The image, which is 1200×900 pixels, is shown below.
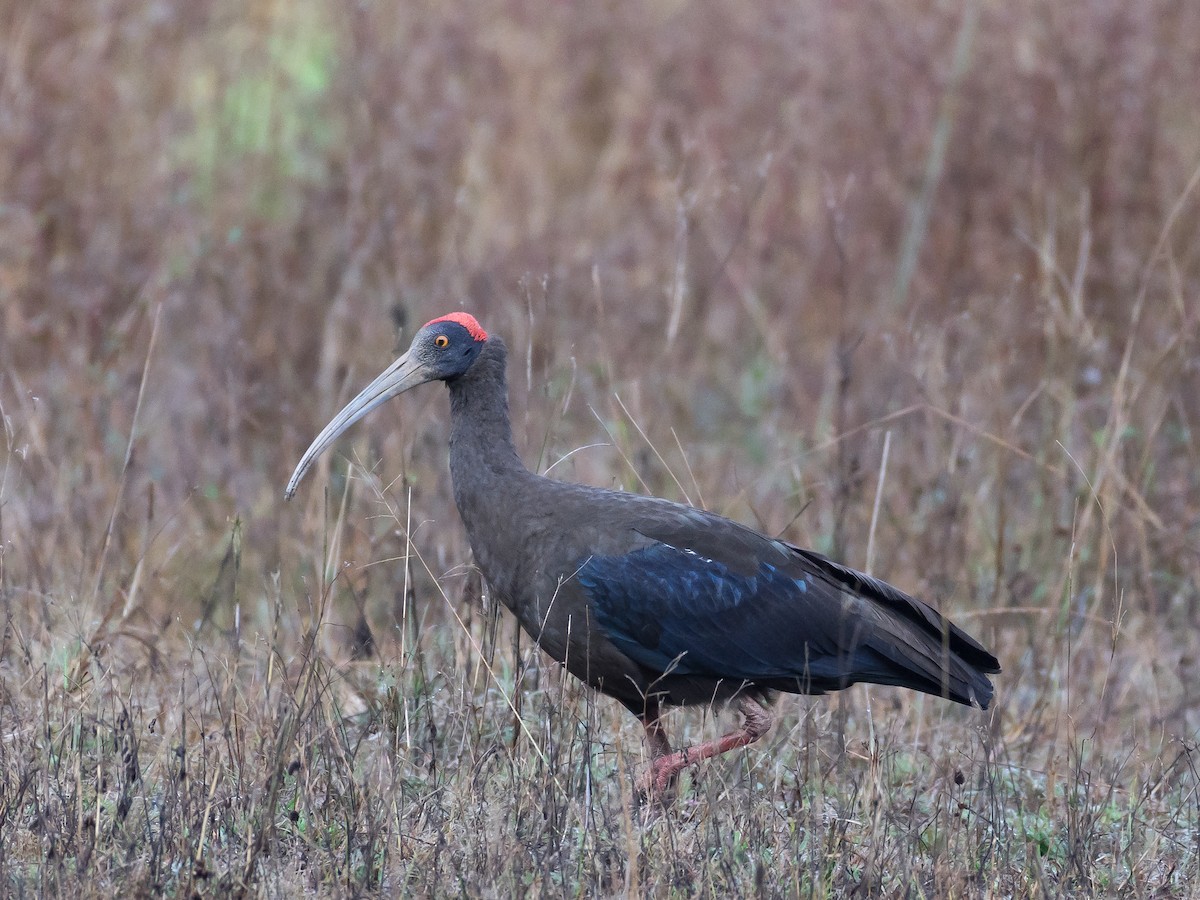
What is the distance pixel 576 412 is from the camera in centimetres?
830

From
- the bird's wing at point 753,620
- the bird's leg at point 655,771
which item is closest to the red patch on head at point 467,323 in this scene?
the bird's wing at point 753,620

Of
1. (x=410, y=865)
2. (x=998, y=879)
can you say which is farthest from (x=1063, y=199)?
(x=410, y=865)

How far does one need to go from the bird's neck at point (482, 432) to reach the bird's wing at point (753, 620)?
453 mm

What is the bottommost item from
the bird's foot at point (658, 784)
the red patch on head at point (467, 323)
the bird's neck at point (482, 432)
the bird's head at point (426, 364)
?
the bird's foot at point (658, 784)

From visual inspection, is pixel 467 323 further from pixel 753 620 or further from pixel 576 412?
pixel 576 412

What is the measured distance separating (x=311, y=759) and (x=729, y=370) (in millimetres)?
5528

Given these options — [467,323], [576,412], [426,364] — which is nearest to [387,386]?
[426,364]

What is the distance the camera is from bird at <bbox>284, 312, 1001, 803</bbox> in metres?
4.59

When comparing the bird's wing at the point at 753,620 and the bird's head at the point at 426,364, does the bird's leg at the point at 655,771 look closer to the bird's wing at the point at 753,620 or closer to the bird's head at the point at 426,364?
the bird's wing at the point at 753,620

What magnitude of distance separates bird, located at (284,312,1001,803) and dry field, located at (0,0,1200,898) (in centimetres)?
Result: 17

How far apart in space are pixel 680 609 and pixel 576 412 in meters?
3.71

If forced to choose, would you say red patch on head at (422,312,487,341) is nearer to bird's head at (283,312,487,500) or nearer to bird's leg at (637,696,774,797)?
bird's head at (283,312,487,500)

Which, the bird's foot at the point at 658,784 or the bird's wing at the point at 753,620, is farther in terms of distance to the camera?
the bird's wing at the point at 753,620

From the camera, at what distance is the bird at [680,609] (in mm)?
4594
